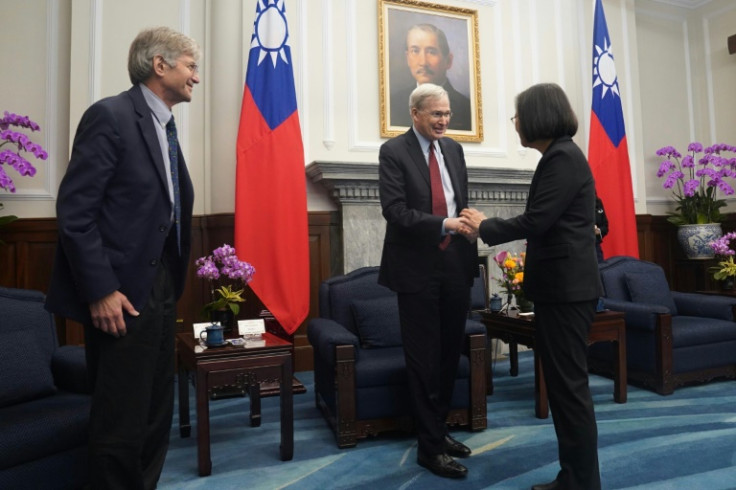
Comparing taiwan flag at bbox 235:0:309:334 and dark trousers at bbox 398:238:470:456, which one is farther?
taiwan flag at bbox 235:0:309:334

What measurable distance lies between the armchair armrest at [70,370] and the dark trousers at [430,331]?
4.61 feet

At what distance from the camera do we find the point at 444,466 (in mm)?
2145

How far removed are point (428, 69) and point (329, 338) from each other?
316 centimetres

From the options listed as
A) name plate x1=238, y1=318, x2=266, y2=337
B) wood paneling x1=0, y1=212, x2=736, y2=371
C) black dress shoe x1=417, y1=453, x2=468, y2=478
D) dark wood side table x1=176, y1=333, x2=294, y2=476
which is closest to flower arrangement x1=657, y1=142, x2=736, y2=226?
wood paneling x1=0, y1=212, x2=736, y2=371

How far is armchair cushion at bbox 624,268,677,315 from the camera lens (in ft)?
12.4

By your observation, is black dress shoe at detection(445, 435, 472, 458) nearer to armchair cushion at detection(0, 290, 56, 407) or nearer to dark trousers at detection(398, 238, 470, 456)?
dark trousers at detection(398, 238, 470, 456)

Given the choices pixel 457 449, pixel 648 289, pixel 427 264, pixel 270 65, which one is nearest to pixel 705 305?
pixel 648 289

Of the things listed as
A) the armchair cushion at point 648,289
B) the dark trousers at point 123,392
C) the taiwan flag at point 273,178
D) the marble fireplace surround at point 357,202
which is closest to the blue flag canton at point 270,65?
the taiwan flag at point 273,178

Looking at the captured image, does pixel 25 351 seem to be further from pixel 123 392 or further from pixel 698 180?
pixel 698 180

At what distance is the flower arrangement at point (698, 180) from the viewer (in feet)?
17.5

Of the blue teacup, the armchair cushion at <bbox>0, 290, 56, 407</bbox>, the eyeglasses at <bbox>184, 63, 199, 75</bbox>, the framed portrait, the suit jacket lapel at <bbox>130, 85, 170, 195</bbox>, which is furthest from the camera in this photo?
the framed portrait

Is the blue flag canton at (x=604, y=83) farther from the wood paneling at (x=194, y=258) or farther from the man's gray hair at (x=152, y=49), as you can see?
the man's gray hair at (x=152, y=49)

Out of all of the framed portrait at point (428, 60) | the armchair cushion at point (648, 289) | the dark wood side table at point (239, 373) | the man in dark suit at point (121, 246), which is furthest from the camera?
the framed portrait at point (428, 60)

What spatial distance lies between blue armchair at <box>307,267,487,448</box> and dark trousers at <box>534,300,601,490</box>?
86cm
